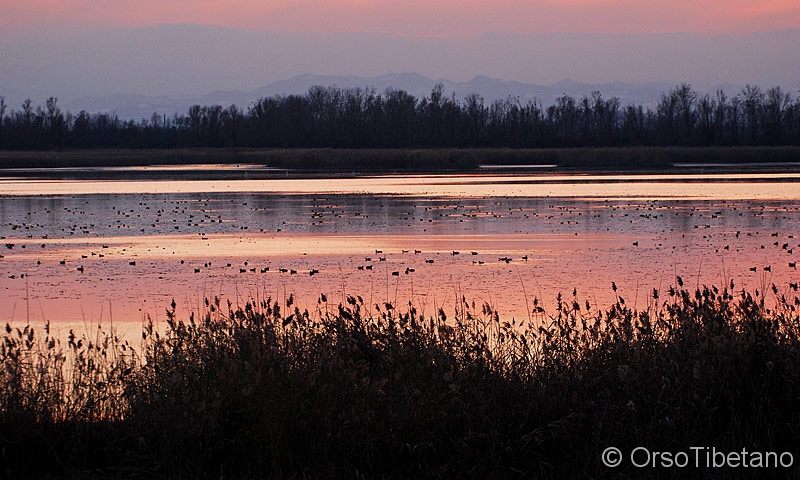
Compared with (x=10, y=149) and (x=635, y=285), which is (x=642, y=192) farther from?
(x=10, y=149)

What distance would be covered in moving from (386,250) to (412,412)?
503 inches

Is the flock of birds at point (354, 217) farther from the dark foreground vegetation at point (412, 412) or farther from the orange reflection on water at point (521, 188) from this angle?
the dark foreground vegetation at point (412, 412)

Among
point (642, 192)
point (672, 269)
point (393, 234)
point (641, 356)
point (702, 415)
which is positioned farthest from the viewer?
point (642, 192)

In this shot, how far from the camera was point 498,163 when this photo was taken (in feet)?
277

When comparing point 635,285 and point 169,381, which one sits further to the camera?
point 635,285

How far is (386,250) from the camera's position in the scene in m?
19.8

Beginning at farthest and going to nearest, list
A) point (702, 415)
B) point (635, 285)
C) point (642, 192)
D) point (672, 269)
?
point (642, 192)
point (672, 269)
point (635, 285)
point (702, 415)

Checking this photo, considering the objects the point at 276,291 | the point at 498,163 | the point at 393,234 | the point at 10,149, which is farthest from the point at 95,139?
the point at 276,291

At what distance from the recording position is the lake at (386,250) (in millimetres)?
13688

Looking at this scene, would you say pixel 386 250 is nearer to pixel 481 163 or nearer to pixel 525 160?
pixel 481 163

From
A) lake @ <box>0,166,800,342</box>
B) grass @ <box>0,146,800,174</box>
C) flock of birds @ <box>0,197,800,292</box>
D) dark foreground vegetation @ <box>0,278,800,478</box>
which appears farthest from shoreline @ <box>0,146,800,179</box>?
dark foreground vegetation @ <box>0,278,800,478</box>

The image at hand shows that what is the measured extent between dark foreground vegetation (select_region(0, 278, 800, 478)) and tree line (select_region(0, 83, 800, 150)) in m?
104

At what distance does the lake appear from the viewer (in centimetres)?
1369

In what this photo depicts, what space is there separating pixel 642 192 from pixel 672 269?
24.3 meters
